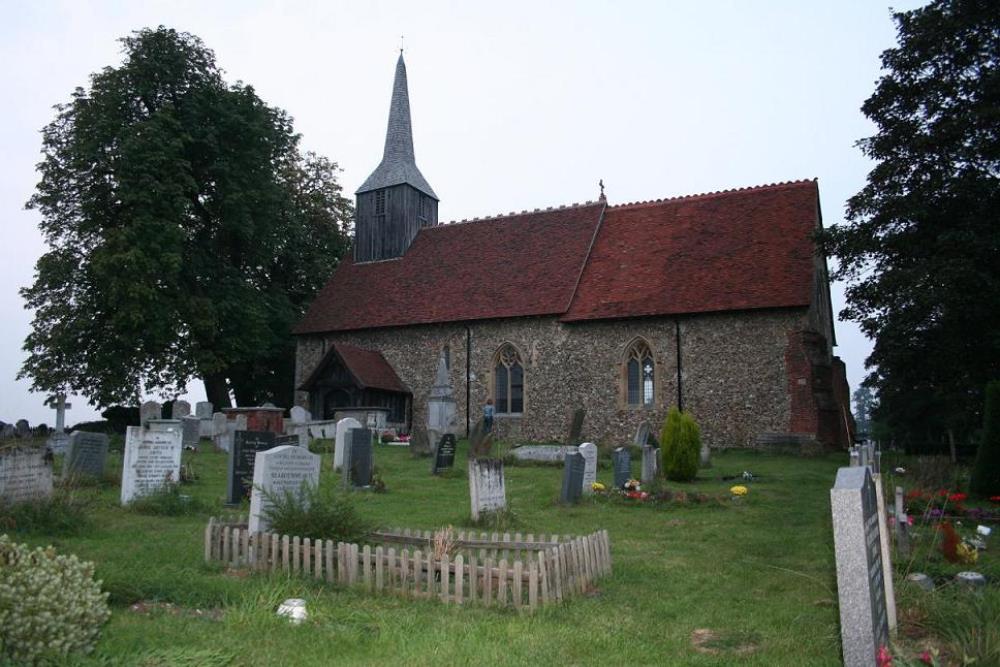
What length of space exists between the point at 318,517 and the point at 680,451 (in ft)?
33.5

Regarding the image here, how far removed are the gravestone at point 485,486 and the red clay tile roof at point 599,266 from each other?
1457cm

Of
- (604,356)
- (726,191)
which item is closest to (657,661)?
(604,356)

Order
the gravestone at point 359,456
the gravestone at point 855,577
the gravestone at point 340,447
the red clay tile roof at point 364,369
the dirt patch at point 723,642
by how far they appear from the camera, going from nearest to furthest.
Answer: the gravestone at point 855,577 < the dirt patch at point 723,642 < the gravestone at point 359,456 < the gravestone at point 340,447 < the red clay tile roof at point 364,369

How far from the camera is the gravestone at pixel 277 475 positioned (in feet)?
28.6

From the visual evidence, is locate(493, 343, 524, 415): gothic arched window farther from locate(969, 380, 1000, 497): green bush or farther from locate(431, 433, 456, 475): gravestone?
locate(969, 380, 1000, 497): green bush

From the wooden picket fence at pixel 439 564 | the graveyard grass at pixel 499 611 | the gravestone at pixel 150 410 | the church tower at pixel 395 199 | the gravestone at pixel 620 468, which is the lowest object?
the graveyard grass at pixel 499 611

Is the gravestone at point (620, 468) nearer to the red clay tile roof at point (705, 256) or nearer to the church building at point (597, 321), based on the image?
the church building at point (597, 321)

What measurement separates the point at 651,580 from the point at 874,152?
16.9m

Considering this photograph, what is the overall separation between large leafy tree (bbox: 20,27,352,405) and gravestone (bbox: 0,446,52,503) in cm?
1568

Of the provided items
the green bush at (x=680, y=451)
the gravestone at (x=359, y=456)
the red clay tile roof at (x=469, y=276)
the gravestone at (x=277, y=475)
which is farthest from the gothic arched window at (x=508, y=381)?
the gravestone at (x=277, y=475)

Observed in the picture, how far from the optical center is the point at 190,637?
17.3 feet

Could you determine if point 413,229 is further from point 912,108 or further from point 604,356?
point 912,108

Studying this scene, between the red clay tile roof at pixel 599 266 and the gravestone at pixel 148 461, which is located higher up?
the red clay tile roof at pixel 599 266

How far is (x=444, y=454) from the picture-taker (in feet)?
56.7
